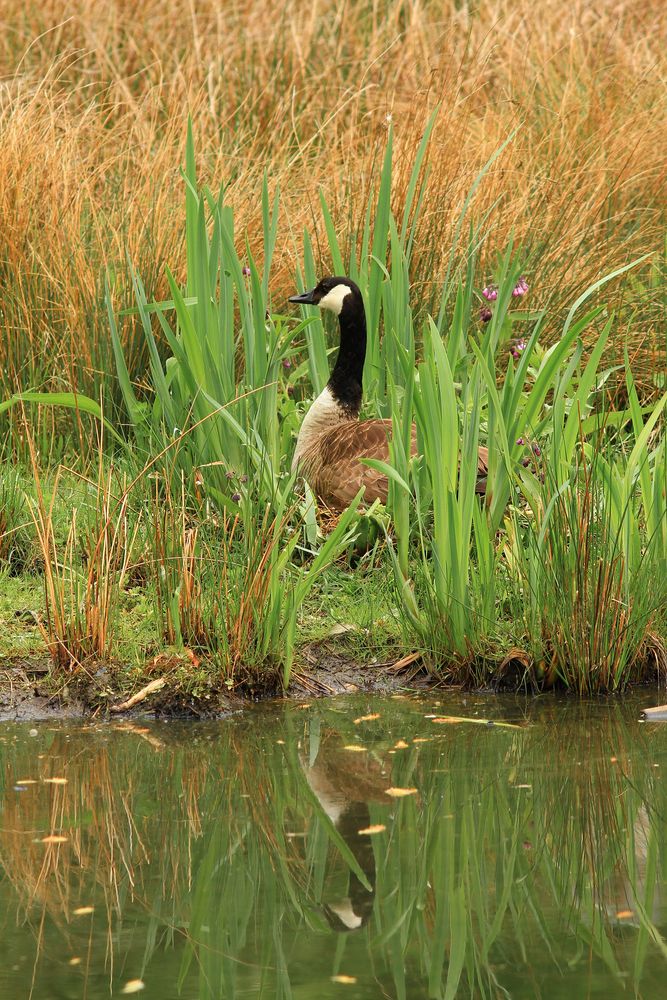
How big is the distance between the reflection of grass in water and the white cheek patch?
212 centimetres

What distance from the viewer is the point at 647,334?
7617mm

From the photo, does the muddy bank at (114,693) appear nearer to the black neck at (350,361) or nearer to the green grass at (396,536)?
the green grass at (396,536)

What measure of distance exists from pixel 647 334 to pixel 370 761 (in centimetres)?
371

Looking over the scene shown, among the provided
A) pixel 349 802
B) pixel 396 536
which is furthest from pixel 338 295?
pixel 349 802

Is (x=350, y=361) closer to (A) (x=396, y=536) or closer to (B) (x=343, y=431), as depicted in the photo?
(B) (x=343, y=431)

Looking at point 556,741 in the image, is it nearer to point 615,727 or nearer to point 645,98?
point 615,727

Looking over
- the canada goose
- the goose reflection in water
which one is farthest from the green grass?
the goose reflection in water

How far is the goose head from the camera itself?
6.48m

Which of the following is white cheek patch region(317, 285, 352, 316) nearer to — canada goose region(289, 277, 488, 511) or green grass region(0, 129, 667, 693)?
canada goose region(289, 277, 488, 511)

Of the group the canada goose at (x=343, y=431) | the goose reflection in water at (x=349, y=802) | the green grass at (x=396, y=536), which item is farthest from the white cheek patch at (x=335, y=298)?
the goose reflection in water at (x=349, y=802)

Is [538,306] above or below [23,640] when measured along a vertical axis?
above

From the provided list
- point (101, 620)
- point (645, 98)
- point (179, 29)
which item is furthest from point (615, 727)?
point (179, 29)

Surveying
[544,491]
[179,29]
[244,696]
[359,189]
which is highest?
[179,29]

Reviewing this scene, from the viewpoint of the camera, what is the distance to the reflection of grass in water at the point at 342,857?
11.4 ft
